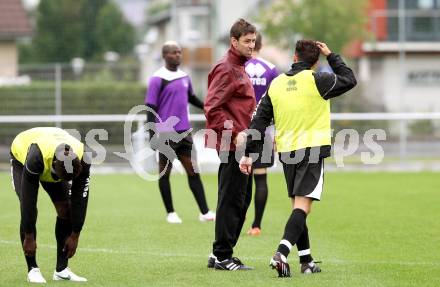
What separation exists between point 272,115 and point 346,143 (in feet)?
46.8

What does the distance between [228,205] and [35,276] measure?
1859 mm

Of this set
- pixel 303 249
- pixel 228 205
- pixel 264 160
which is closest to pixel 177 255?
pixel 228 205

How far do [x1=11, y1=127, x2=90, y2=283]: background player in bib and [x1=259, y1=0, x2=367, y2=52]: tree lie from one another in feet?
89.8

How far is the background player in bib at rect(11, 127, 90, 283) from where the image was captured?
783 centimetres

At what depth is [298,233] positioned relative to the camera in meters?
8.65

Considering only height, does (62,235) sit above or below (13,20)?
below

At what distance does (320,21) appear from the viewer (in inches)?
1388

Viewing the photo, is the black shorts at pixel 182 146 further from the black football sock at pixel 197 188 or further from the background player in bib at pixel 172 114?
the black football sock at pixel 197 188

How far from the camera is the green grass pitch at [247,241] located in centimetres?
870

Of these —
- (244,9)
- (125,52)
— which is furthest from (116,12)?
(244,9)

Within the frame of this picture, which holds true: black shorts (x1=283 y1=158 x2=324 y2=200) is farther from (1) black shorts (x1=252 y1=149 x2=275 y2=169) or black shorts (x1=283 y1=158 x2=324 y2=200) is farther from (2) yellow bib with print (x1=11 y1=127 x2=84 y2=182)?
(1) black shorts (x1=252 y1=149 x2=275 y2=169)

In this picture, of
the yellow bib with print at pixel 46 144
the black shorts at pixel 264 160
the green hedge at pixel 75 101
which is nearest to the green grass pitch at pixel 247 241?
the black shorts at pixel 264 160

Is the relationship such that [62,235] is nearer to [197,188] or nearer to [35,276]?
[35,276]

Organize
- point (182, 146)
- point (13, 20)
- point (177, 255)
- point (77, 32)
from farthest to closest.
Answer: point (77, 32), point (13, 20), point (182, 146), point (177, 255)
